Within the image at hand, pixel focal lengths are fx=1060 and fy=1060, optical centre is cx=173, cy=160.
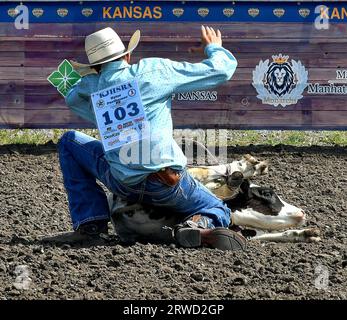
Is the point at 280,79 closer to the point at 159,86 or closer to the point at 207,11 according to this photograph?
the point at 207,11

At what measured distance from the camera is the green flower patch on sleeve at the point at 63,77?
11.9 m

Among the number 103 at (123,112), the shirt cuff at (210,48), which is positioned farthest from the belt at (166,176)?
the shirt cuff at (210,48)

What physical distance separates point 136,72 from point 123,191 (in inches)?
31.5

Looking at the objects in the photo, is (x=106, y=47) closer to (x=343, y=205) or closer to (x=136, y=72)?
(x=136, y=72)

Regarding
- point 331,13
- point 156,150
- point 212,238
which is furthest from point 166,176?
point 331,13

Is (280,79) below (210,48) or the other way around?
below

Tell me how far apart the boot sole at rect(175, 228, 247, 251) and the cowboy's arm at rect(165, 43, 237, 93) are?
3.06ft

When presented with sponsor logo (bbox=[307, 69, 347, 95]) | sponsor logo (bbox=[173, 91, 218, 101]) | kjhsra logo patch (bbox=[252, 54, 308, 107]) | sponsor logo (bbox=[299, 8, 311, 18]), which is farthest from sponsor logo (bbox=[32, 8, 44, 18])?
sponsor logo (bbox=[307, 69, 347, 95])

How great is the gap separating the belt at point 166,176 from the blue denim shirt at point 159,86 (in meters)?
0.04

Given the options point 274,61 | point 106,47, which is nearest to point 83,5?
point 274,61

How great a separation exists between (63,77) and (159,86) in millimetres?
5196

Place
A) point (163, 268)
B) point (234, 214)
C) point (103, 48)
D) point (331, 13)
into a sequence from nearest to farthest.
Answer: point (163, 268) < point (103, 48) < point (234, 214) < point (331, 13)

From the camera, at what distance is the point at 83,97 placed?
7.18 metres

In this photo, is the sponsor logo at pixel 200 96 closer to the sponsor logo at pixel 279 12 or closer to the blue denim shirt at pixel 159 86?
the sponsor logo at pixel 279 12
